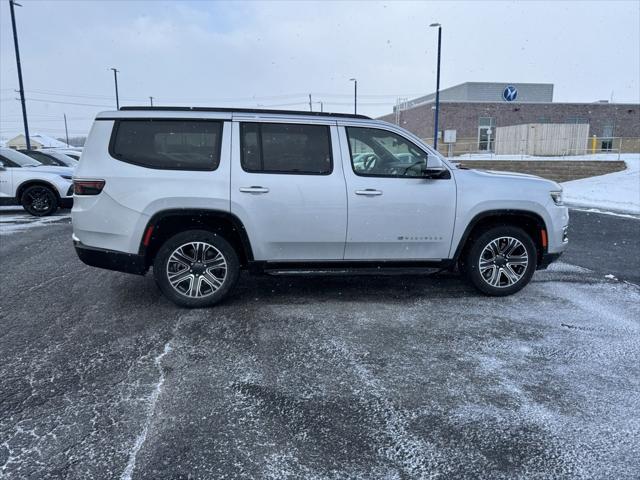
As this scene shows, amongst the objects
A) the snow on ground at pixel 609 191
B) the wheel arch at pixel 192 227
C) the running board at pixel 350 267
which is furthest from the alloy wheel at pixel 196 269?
the snow on ground at pixel 609 191

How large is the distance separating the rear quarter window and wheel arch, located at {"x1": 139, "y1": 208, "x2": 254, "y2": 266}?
1.50 feet

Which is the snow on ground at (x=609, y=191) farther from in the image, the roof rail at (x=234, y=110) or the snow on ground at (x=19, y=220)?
the snow on ground at (x=19, y=220)

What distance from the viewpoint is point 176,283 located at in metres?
4.71

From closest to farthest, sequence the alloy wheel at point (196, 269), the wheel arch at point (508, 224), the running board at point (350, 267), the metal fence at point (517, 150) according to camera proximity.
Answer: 1. the alloy wheel at point (196, 269)
2. the running board at point (350, 267)
3. the wheel arch at point (508, 224)
4. the metal fence at point (517, 150)

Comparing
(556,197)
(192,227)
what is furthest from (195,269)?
(556,197)

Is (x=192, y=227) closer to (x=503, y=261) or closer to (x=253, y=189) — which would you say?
(x=253, y=189)

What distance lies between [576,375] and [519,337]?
28.5 inches

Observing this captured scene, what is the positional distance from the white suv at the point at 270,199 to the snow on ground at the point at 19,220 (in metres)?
6.39

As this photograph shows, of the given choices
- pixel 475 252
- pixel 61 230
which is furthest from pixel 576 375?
pixel 61 230

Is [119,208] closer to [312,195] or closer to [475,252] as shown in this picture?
[312,195]

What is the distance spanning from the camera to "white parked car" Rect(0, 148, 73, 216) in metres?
11.5

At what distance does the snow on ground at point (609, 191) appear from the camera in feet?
47.6

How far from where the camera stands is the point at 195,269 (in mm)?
4719

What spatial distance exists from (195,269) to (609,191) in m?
Answer: 18.1
